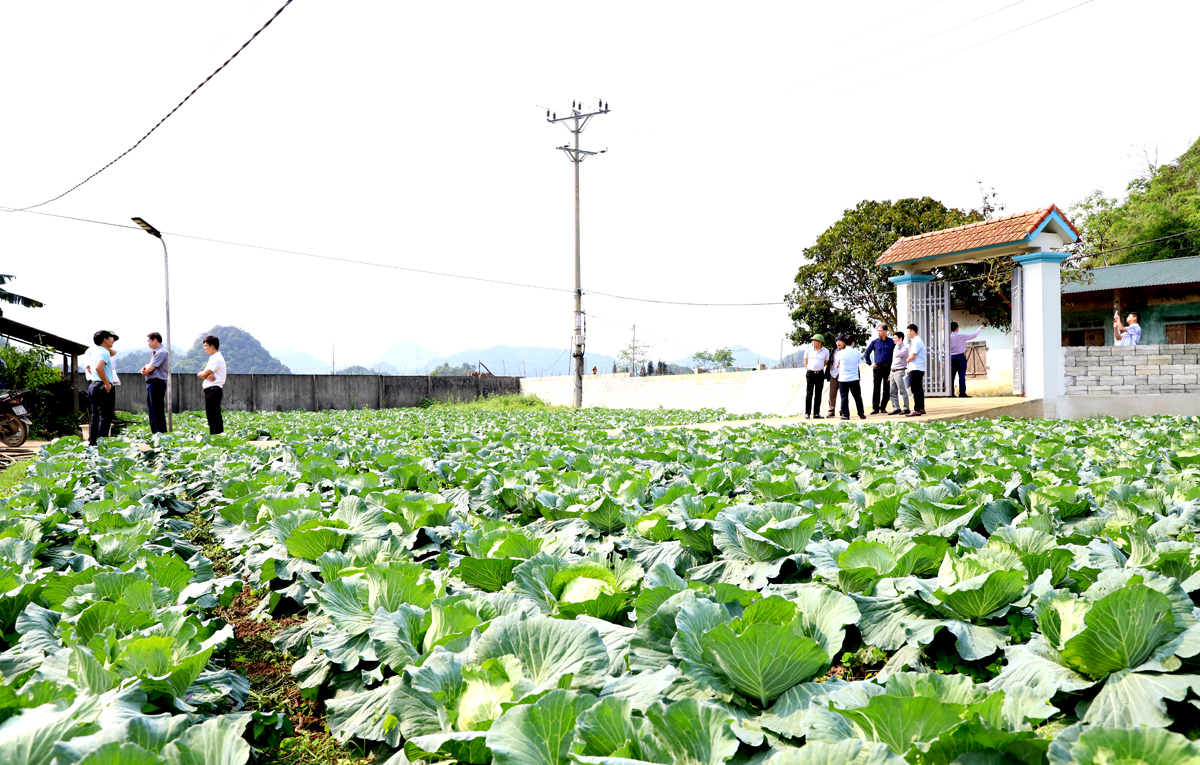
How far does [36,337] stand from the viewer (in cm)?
1599

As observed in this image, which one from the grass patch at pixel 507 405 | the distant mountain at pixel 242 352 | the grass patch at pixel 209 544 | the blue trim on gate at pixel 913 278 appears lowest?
the grass patch at pixel 209 544

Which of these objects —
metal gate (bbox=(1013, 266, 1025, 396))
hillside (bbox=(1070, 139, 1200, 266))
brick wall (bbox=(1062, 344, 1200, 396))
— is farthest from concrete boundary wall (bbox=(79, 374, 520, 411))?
hillside (bbox=(1070, 139, 1200, 266))

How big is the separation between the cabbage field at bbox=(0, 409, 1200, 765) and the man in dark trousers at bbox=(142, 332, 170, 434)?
7.04m

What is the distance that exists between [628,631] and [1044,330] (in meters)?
13.2

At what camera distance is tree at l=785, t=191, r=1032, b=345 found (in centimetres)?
2419

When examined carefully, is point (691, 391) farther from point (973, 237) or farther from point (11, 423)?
point (11, 423)

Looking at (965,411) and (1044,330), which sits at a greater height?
(1044,330)

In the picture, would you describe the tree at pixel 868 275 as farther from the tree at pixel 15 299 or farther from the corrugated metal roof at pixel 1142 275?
the tree at pixel 15 299

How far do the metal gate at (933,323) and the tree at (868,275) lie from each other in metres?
9.93

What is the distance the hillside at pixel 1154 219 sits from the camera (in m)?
32.4

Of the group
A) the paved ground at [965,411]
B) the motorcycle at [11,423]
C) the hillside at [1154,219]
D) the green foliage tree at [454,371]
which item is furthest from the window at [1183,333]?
the motorcycle at [11,423]

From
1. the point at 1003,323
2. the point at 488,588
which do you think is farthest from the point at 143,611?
the point at 1003,323

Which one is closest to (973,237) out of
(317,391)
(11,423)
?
(11,423)

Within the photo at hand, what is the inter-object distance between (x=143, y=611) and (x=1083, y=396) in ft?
47.4
